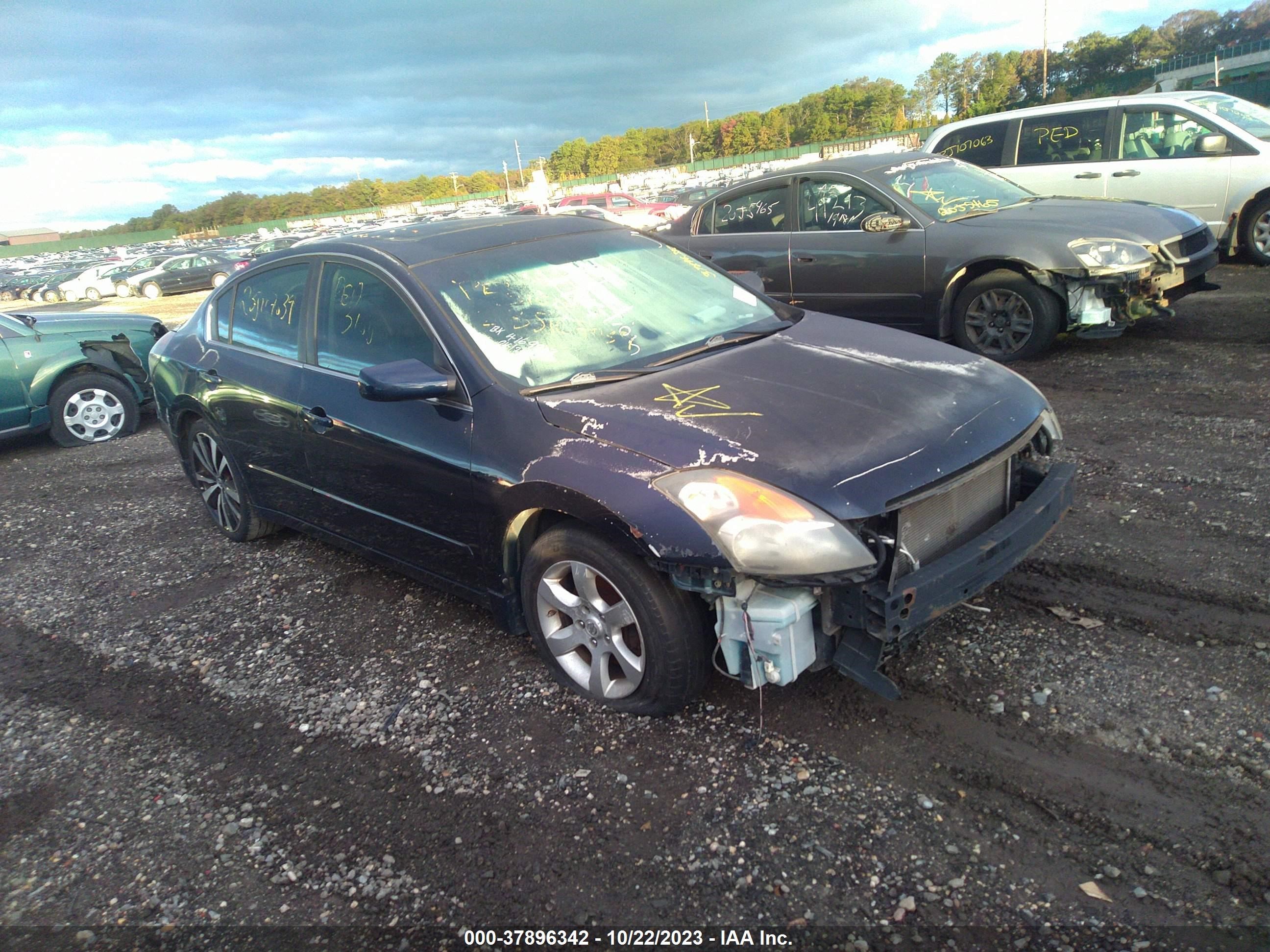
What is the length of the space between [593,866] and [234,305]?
3.67 m

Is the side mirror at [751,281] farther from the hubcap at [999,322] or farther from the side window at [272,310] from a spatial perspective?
the hubcap at [999,322]

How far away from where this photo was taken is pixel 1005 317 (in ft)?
21.5

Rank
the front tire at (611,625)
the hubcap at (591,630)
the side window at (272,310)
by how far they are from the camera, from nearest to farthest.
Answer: the front tire at (611,625) < the hubcap at (591,630) < the side window at (272,310)

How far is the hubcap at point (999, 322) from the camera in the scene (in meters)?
6.46

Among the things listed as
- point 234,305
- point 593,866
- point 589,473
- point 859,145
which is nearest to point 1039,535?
point 589,473

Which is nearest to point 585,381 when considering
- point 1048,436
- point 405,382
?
point 405,382

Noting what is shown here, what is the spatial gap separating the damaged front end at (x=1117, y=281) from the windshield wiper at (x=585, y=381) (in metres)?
4.44

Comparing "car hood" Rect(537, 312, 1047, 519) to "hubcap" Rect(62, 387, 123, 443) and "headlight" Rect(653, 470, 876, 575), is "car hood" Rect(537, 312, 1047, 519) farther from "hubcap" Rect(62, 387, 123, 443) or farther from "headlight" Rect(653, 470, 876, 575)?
"hubcap" Rect(62, 387, 123, 443)

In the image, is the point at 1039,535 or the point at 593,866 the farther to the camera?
the point at 1039,535

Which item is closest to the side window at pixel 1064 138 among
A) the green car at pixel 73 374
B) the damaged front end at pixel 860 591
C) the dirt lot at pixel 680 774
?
the dirt lot at pixel 680 774

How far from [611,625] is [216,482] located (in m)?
3.28

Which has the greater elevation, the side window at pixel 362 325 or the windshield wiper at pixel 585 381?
the side window at pixel 362 325

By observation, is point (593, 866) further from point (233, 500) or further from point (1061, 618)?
point (233, 500)

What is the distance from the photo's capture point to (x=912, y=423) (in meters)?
2.77
